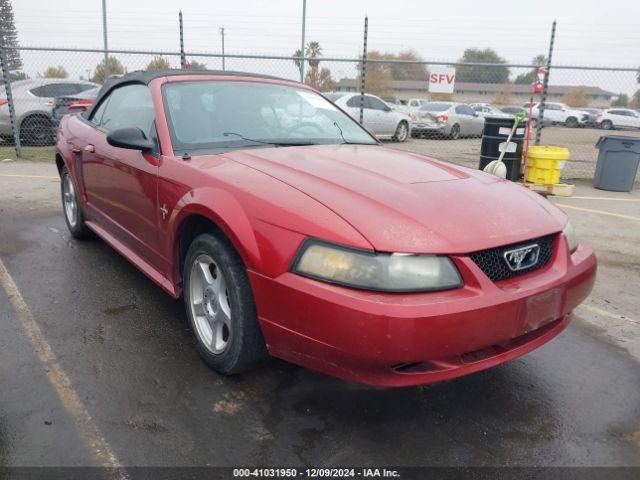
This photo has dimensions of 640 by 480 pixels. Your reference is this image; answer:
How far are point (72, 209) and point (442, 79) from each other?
27.5 feet

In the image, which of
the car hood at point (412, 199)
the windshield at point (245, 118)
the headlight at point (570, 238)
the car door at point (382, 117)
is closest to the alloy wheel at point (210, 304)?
the car hood at point (412, 199)

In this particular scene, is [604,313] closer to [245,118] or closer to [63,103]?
[245,118]

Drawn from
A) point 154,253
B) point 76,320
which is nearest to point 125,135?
point 154,253

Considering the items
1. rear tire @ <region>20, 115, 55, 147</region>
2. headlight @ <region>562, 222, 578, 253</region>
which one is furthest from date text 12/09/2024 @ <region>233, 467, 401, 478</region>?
rear tire @ <region>20, 115, 55, 147</region>

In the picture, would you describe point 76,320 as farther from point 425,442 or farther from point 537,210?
point 537,210

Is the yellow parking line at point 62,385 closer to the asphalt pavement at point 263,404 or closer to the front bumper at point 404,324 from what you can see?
the asphalt pavement at point 263,404

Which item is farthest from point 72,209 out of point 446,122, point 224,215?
point 446,122

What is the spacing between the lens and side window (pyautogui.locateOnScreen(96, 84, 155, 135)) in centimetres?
345

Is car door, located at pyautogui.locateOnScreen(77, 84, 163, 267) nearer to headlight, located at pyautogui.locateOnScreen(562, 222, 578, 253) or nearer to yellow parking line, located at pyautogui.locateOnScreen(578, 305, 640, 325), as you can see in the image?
headlight, located at pyautogui.locateOnScreen(562, 222, 578, 253)

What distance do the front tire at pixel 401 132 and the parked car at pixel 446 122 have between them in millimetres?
1811

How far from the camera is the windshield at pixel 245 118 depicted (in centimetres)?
317

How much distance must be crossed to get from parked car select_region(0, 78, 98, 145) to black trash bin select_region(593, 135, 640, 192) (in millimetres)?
10995

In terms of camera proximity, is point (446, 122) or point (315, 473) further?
point (446, 122)

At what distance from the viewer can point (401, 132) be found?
16125 millimetres
